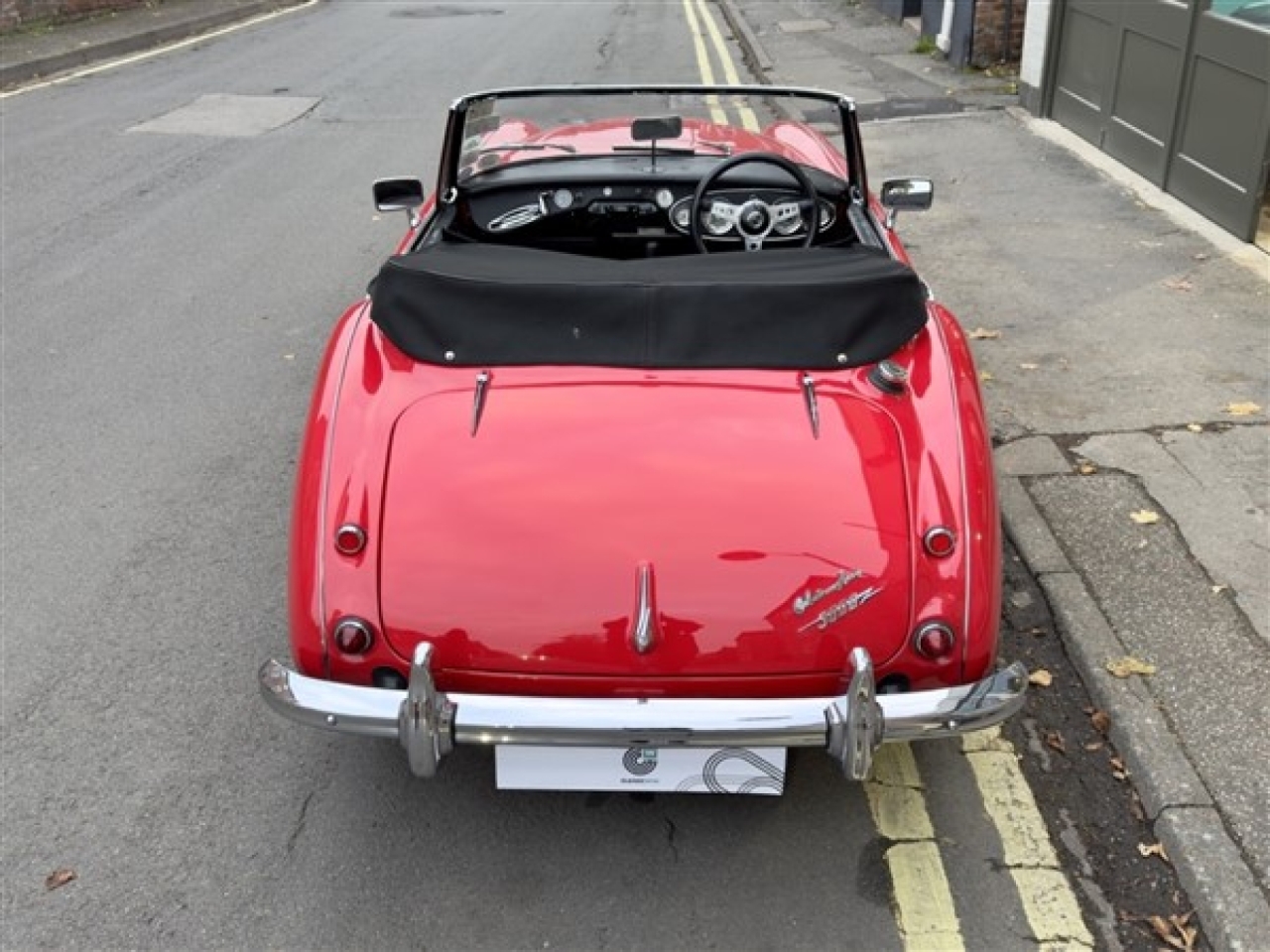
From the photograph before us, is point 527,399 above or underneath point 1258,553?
above

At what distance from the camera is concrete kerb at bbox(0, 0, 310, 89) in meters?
15.2

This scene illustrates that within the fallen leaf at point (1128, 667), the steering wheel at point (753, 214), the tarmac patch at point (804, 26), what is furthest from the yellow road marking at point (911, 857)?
the tarmac patch at point (804, 26)

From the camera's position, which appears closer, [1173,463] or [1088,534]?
[1088,534]

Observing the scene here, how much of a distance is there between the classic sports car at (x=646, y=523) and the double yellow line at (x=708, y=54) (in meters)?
6.76

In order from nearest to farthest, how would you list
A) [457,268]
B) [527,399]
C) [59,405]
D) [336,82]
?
1. [527,399]
2. [457,268]
3. [59,405]
4. [336,82]

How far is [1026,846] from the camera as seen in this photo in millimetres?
3080

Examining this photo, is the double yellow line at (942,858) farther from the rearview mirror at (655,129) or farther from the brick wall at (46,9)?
the brick wall at (46,9)

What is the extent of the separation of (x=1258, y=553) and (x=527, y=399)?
2676 millimetres

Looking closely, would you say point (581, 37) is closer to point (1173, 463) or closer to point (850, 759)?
point (1173, 463)

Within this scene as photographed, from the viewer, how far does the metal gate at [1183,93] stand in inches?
282

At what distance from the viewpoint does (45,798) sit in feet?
10.8

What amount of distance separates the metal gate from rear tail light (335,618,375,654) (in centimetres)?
640

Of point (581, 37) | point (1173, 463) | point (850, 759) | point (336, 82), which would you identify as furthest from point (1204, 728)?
point (581, 37)

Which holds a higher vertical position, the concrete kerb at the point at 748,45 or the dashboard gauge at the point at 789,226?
the dashboard gauge at the point at 789,226
